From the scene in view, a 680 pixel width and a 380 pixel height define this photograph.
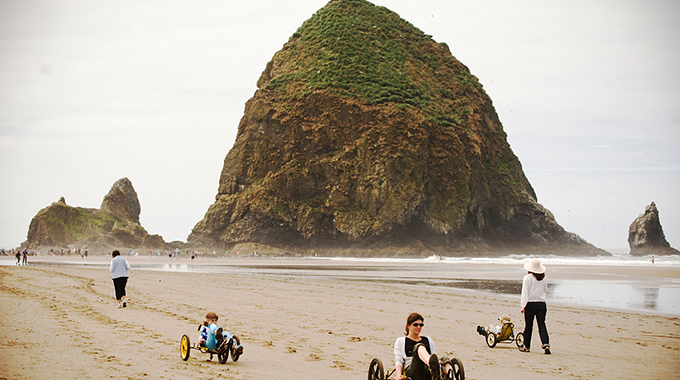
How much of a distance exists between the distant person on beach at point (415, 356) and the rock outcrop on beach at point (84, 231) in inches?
3775

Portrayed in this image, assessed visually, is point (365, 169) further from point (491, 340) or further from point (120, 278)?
point (491, 340)

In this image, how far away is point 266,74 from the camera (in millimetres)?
110062

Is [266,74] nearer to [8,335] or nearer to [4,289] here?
[4,289]

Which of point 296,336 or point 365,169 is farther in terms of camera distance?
point 365,169

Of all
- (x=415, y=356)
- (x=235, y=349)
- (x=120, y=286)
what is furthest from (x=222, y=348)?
(x=120, y=286)

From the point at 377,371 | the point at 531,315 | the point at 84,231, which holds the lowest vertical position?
the point at 377,371

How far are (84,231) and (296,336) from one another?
100514mm

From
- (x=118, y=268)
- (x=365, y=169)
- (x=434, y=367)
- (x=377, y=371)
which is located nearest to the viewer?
(x=434, y=367)

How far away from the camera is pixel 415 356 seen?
7352mm

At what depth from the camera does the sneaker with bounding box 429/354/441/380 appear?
22.5 feet

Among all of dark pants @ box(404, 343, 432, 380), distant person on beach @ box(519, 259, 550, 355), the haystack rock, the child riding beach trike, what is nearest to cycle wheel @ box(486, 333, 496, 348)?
the child riding beach trike

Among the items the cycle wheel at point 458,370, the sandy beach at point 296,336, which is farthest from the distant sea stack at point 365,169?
the cycle wheel at point 458,370

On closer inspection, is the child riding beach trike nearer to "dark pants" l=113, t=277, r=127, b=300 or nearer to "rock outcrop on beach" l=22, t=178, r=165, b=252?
"dark pants" l=113, t=277, r=127, b=300

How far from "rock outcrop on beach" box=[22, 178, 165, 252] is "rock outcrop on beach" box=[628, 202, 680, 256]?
77681mm
